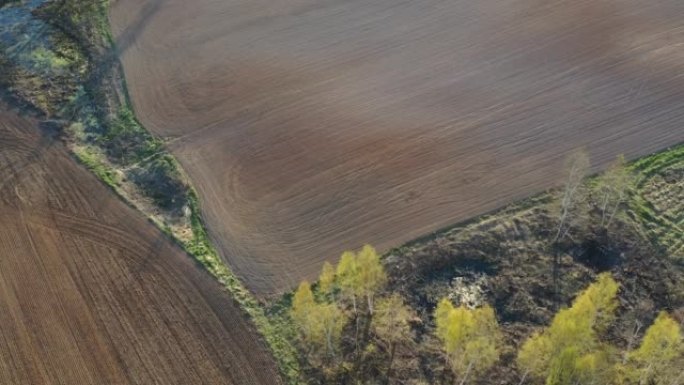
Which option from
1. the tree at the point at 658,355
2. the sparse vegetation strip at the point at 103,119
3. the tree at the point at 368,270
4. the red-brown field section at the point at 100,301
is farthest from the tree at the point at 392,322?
the tree at the point at 658,355

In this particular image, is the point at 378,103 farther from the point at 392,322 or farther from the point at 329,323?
the point at 329,323

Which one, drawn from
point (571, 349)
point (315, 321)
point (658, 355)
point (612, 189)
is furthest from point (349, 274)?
point (612, 189)

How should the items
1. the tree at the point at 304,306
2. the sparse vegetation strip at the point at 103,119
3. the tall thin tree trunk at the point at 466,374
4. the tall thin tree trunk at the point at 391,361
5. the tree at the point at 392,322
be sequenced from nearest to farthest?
the tall thin tree trunk at the point at 466,374
the tree at the point at 304,306
the tall thin tree trunk at the point at 391,361
the tree at the point at 392,322
the sparse vegetation strip at the point at 103,119

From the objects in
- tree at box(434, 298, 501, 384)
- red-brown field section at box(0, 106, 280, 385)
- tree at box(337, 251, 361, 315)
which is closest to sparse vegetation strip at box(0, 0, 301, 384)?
red-brown field section at box(0, 106, 280, 385)

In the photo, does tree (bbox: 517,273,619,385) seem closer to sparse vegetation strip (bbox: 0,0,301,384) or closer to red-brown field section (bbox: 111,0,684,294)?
red-brown field section (bbox: 111,0,684,294)

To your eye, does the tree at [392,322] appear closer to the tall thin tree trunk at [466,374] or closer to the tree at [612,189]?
the tall thin tree trunk at [466,374]
